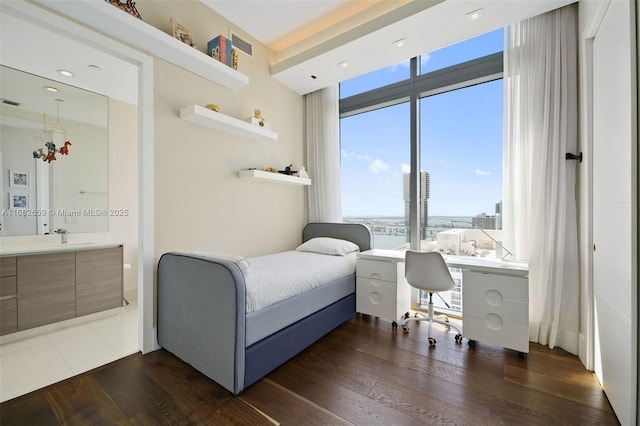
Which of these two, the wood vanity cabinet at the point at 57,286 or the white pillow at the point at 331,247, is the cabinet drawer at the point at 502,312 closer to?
the white pillow at the point at 331,247

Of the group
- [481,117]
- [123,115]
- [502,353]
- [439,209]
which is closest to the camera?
[502,353]

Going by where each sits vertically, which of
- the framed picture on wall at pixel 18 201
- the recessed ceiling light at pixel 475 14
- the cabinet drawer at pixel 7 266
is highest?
the recessed ceiling light at pixel 475 14

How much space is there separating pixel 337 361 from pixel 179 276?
135 cm

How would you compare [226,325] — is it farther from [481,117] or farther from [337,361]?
[481,117]

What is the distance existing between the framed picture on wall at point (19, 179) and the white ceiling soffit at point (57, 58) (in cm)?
88

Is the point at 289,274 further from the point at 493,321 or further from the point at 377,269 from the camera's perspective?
the point at 493,321

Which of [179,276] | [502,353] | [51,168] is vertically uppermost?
[51,168]

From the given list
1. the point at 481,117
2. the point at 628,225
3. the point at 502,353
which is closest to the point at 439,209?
the point at 481,117

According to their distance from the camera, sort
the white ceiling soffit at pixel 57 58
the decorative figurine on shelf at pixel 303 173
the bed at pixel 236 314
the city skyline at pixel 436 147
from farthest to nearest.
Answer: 1. the decorative figurine on shelf at pixel 303 173
2. the city skyline at pixel 436 147
3. the white ceiling soffit at pixel 57 58
4. the bed at pixel 236 314

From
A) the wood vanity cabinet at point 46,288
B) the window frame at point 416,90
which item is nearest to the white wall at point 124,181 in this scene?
the wood vanity cabinet at point 46,288

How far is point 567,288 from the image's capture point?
2.14 m

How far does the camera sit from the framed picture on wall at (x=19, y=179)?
2.55m

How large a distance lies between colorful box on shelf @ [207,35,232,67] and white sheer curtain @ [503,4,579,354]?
2640mm

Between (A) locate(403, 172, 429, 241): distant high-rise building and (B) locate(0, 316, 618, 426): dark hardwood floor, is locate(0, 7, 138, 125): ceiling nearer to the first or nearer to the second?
(B) locate(0, 316, 618, 426): dark hardwood floor
